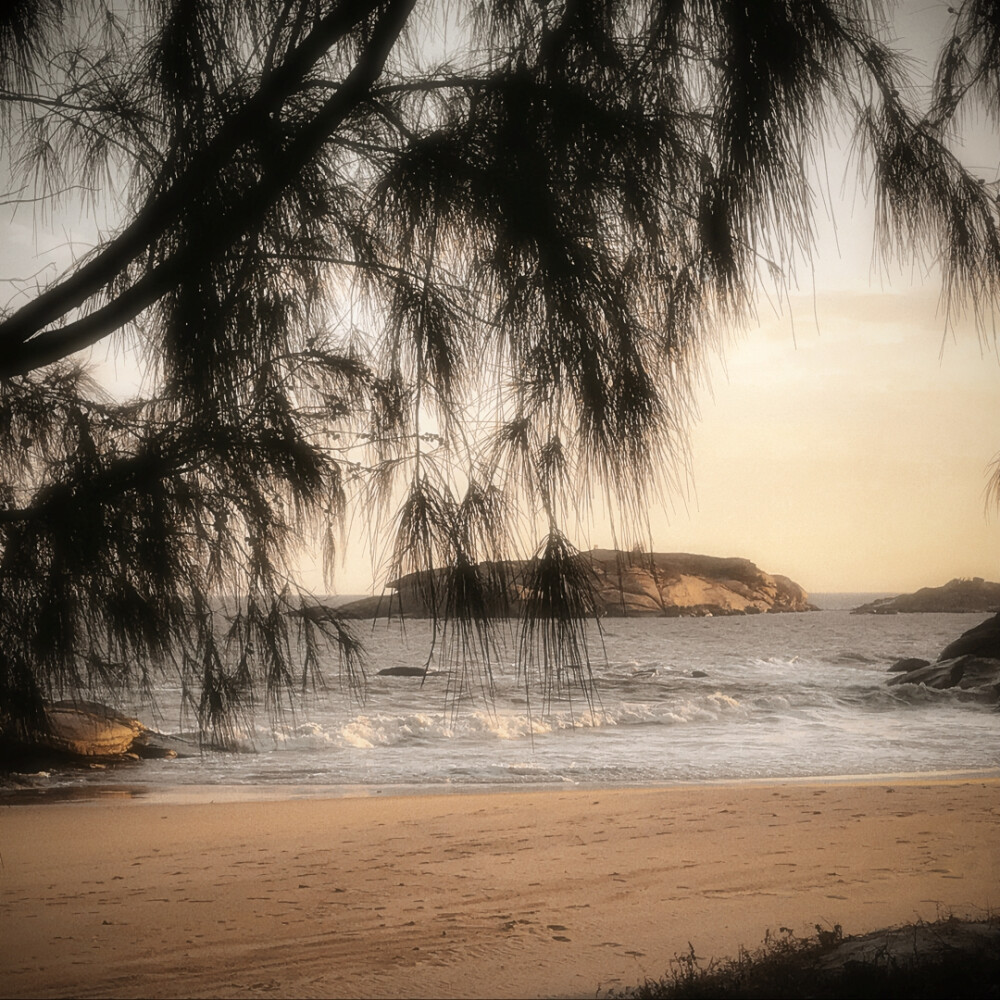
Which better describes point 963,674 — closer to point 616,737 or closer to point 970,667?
point 970,667

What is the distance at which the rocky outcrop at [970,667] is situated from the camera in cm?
2034

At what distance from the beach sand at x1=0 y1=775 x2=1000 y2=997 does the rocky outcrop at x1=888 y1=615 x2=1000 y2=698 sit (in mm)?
12063

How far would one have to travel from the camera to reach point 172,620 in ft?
6.28

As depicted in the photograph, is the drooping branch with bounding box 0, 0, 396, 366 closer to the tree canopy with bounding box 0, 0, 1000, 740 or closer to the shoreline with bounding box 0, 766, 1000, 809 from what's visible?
the tree canopy with bounding box 0, 0, 1000, 740

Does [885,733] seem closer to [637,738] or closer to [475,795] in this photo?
[637,738]

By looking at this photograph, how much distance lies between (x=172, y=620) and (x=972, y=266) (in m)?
1.64

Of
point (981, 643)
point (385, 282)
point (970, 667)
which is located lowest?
point (970, 667)

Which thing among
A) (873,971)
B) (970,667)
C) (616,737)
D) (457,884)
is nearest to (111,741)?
(616,737)

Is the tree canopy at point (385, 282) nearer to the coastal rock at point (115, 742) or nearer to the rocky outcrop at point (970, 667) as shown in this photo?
the coastal rock at point (115, 742)

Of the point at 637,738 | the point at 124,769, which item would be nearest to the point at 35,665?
the point at 124,769

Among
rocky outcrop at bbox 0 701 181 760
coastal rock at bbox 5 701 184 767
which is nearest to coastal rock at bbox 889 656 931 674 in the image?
coastal rock at bbox 5 701 184 767

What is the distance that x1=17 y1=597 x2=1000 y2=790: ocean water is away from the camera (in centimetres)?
1109

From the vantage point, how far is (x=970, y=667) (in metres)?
21.1

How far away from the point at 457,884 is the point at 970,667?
1831 centimetres
